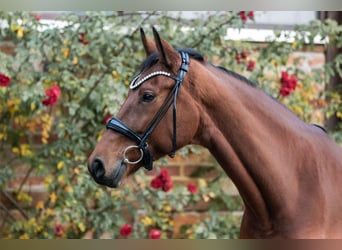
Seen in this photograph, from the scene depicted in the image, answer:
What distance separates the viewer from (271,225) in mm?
1938

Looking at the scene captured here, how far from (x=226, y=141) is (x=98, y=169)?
1.42 feet

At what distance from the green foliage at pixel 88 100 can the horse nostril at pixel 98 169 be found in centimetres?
146

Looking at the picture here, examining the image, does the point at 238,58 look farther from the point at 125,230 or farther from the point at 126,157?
the point at 126,157

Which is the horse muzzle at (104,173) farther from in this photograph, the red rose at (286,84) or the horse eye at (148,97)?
the red rose at (286,84)

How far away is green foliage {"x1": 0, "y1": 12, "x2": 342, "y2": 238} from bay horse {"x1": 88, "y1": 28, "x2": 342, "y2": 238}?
4.76 feet

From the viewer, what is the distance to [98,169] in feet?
6.40

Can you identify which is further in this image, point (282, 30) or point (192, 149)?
point (282, 30)

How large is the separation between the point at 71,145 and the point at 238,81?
5.77ft

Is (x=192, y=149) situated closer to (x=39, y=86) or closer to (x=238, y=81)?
(x=39, y=86)

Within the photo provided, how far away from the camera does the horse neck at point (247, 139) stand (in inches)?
76.5

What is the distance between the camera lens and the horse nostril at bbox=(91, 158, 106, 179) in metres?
1.94

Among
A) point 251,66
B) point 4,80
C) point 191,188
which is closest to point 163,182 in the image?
point 191,188
